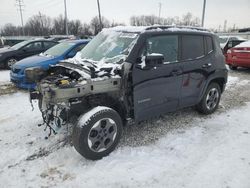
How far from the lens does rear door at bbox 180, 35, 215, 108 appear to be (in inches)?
190

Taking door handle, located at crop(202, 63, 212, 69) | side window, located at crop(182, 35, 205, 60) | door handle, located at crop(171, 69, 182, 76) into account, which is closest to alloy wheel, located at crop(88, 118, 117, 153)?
door handle, located at crop(171, 69, 182, 76)

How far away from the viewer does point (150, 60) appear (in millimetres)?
4070

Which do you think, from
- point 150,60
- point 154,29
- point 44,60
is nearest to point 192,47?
point 154,29

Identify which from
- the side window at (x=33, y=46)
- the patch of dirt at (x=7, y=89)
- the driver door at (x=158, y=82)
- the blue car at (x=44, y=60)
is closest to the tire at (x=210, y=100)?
the driver door at (x=158, y=82)

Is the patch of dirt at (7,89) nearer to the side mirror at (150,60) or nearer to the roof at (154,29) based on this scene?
the roof at (154,29)

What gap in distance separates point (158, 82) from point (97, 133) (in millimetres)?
1337

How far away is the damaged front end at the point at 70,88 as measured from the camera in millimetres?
3662

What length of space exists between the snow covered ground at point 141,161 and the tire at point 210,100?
0.50m

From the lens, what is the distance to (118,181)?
336 centimetres

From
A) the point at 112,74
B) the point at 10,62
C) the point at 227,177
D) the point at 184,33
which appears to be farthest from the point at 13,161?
the point at 10,62

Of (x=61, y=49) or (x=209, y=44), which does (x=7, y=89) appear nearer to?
(x=61, y=49)

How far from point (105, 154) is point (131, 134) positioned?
0.91m

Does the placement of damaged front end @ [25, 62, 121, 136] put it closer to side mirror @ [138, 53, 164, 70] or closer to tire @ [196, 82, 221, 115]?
side mirror @ [138, 53, 164, 70]

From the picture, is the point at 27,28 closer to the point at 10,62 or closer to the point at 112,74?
the point at 10,62
